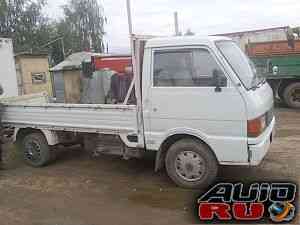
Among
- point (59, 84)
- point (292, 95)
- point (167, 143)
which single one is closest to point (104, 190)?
point (167, 143)

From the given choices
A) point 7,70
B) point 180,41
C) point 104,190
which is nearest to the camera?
point 180,41

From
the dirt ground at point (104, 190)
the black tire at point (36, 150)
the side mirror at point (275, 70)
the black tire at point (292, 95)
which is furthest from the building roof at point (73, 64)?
the black tire at point (292, 95)

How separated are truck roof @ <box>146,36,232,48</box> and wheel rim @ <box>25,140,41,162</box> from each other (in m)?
2.90

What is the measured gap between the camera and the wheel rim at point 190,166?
523 cm

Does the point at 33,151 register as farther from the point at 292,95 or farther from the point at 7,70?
the point at 292,95

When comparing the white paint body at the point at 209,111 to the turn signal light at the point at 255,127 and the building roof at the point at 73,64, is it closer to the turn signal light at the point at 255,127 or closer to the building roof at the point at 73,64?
the turn signal light at the point at 255,127

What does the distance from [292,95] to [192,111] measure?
8.32 m

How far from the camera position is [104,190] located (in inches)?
220

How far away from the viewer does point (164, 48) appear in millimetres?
5281

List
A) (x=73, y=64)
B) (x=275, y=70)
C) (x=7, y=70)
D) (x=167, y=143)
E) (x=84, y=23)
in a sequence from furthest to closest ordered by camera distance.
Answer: (x=84, y=23) → (x=73, y=64) → (x=275, y=70) → (x=7, y=70) → (x=167, y=143)

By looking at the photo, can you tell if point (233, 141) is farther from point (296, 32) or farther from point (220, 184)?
point (296, 32)

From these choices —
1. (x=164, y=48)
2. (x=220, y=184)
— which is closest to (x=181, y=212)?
(x=220, y=184)

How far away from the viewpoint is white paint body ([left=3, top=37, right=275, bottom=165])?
4.86 m

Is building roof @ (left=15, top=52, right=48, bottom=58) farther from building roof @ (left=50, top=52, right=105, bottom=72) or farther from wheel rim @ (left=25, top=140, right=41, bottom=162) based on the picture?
wheel rim @ (left=25, top=140, right=41, bottom=162)
